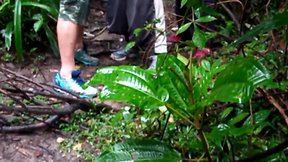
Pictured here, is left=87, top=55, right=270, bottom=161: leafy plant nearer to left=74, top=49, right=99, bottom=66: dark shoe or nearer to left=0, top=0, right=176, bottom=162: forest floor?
left=0, top=0, right=176, bottom=162: forest floor

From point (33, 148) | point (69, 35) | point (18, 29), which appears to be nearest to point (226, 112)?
point (33, 148)

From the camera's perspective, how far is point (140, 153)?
4.31 ft

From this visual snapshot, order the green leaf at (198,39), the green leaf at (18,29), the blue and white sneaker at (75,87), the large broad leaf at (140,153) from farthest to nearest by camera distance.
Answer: the green leaf at (18,29) < the blue and white sneaker at (75,87) < the green leaf at (198,39) < the large broad leaf at (140,153)

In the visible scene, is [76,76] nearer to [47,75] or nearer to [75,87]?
[75,87]

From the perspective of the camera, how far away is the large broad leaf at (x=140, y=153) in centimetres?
130

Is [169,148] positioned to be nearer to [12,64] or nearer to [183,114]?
[183,114]

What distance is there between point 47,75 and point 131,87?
7.54 feet

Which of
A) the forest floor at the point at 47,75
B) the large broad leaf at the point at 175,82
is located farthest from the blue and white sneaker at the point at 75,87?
the large broad leaf at the point at 175,82

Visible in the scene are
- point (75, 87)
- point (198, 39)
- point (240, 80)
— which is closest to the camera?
point (240, 80)

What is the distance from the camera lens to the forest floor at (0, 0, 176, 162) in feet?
8.27

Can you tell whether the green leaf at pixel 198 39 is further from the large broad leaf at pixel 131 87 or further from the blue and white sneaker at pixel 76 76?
the blue and white sneaker at pixel 76 76

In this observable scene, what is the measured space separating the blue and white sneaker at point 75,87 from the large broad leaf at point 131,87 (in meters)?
1.63

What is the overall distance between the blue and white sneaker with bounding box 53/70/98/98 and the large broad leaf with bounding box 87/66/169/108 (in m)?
1.63

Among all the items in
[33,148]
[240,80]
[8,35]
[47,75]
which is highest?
[240,80]
